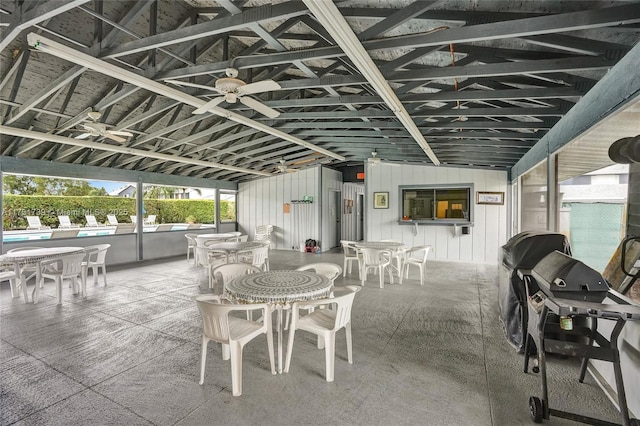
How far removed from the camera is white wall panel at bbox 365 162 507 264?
8.17m

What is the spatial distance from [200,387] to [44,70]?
5.26 metres

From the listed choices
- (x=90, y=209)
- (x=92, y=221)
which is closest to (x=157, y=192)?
(x=90, y=209)

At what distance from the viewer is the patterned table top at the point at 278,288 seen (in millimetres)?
2619

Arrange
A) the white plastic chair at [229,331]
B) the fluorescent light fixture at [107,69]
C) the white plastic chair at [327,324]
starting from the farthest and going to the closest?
1. the fluorescent light fixture at [107,69]
2. the white plastic chair at [327,324]
3. the white plastic chair at [229,331]

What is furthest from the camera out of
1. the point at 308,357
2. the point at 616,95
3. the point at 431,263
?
the point at 431,263

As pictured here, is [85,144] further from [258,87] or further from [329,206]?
[329,206]

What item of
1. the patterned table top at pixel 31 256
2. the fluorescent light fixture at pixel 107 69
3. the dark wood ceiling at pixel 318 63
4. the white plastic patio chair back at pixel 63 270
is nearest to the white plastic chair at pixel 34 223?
the dark wood ceiling at pixel 318 63

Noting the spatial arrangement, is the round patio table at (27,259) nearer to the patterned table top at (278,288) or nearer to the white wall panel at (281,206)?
the patterned table top at (278,288)

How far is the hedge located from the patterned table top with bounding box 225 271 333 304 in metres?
7.01

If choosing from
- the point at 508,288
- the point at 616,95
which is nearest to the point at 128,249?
the point at 508,288

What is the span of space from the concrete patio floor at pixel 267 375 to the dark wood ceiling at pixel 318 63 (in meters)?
2.66

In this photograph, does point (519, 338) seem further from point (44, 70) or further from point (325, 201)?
point (325, 201)

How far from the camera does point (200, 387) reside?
8.04 feet

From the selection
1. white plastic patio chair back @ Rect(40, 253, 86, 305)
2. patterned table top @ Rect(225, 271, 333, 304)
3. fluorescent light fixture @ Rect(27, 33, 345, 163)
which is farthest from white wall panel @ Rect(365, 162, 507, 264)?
white plastic patio chair back @ Rect(40, 253, 86, 305)
